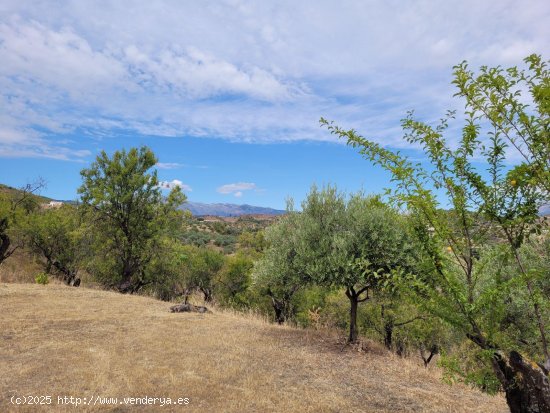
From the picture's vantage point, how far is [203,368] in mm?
9273

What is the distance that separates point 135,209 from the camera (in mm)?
24328

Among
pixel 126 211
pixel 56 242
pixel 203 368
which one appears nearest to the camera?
pixel 203 368

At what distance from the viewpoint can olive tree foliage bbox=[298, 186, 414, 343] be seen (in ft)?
36.4

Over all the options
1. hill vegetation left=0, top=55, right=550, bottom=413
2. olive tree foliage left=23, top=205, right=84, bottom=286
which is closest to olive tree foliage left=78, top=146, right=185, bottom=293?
hill vegetation left=0, top=55, right=550, bottom=413

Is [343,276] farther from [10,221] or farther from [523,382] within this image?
[10,221]

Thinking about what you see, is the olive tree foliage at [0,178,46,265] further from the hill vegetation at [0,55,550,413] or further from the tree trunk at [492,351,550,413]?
the tree trunk at [492,351,550,413]

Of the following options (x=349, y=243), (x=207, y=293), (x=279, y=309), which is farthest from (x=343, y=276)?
(x=207, y=293)

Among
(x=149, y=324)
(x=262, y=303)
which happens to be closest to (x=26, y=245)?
(x=262, y=303)

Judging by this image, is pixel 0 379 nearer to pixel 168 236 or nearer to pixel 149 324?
pixel 149 324

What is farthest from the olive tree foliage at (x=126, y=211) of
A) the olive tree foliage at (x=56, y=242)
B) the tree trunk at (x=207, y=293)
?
the tree trunk at (x=207, y=293)

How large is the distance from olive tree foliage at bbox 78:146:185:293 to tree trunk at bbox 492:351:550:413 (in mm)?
22069

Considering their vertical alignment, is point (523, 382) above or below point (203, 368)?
above

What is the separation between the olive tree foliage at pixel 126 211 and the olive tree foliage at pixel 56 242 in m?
4.30

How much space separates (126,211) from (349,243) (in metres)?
17.7
